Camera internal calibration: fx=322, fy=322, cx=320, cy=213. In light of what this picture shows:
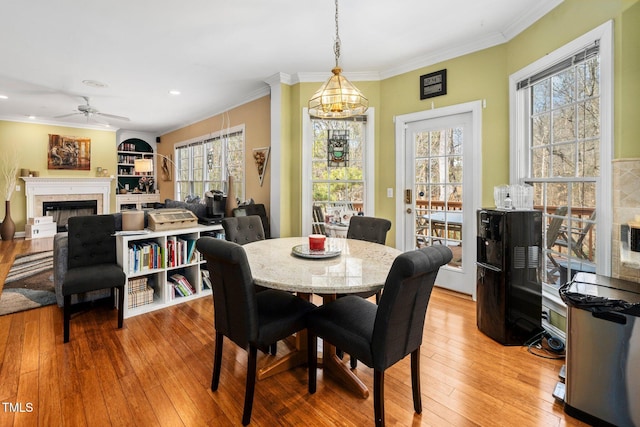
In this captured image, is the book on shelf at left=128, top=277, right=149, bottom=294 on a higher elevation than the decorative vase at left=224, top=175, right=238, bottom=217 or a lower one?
lower

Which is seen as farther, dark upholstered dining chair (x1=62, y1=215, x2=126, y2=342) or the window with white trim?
the window with white trim

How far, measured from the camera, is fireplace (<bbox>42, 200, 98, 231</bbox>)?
23.5ft

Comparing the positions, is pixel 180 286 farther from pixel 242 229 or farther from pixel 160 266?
pixel 242 229

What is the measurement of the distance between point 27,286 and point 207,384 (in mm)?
3154

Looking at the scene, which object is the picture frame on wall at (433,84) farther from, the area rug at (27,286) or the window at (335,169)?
the area rug at (27,286)

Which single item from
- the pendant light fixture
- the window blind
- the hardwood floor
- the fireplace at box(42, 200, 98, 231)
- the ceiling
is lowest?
the hardwood floor

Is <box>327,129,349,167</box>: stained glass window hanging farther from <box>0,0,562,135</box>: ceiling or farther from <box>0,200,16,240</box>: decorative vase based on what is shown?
<box>0,200,16,240</box>: decorative vase

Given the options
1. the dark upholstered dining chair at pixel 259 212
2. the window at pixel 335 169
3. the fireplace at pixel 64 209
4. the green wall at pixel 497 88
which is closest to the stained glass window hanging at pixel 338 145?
the window at pixel 335 169

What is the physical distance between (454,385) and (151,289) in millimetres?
2762

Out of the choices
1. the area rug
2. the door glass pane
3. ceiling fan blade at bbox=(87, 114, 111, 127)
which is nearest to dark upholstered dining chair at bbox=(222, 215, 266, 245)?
the door glass pane

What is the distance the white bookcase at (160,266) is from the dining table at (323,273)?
1260 millimetres

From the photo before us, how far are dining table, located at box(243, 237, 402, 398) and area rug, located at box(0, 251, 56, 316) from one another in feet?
8.42

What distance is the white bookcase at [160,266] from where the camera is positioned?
116 inches

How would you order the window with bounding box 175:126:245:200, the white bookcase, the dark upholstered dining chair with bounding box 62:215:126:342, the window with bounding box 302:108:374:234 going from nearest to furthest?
1. the dark upholstered dining chair with bounding box 62:215:126:342
2. the white bookcase
3. the window with bounding box 302:108:374:234
4. the window with bounding box 175:126:245:200
